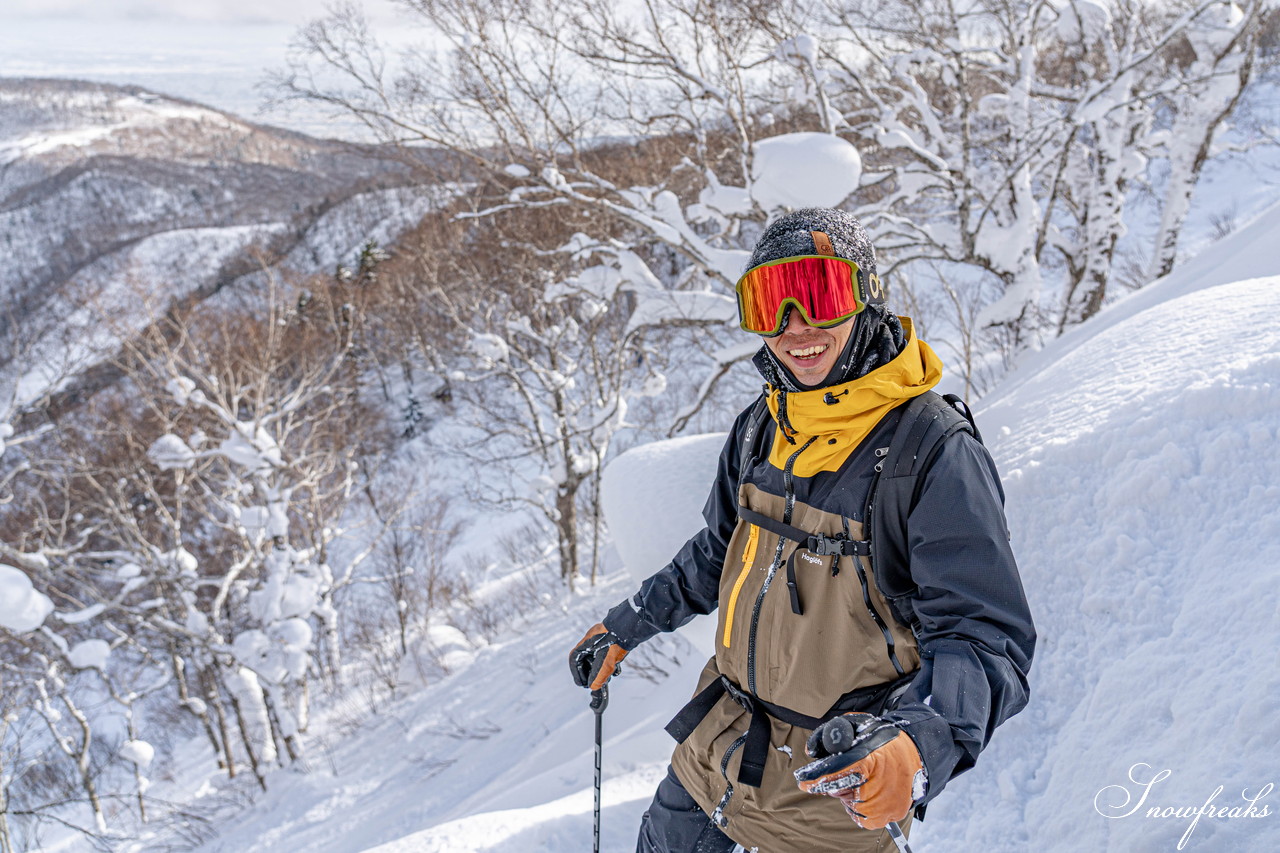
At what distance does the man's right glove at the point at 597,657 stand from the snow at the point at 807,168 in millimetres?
3640

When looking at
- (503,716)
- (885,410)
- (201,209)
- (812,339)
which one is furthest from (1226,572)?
(201,209)

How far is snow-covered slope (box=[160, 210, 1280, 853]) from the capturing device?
1.81 metres

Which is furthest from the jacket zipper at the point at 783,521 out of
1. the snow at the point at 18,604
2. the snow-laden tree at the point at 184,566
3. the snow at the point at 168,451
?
the snow at the point at 168,451

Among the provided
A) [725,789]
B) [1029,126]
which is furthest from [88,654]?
[1029,126]

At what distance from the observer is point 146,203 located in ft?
258

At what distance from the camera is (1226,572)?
205cm

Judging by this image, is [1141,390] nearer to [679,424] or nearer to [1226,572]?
[1226,572]

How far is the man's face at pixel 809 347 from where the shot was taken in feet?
4.83

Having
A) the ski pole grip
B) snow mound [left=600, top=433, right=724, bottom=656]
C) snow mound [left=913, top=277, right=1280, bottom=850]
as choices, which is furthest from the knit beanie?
snow mound [left=600, top=433, right=724, bottom=656]

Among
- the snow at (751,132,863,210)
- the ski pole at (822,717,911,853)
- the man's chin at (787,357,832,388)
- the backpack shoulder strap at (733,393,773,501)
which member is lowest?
the ski pole at (822,717,911,853)

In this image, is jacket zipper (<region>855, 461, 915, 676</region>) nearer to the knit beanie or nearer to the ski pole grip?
the knit beanie

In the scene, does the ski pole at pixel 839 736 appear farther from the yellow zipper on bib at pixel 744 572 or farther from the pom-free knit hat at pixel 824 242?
the pom-free knit hat at pixel 824 242

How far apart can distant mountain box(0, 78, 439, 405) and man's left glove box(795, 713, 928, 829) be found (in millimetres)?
11748

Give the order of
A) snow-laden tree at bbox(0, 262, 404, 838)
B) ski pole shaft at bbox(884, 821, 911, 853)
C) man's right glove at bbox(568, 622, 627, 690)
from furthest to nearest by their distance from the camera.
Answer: snow-laden tree at bbox(0, 262, 404, 838) < man's right glove at bbox(568, 622, 627, 690) < ski pole shaft at bbox(884, 821, 911, 853)
